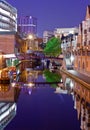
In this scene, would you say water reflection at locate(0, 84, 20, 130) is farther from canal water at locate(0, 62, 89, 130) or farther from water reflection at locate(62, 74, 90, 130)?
water reflection at locate(62, 74, 90, 130)

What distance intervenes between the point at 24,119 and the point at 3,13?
77220mm

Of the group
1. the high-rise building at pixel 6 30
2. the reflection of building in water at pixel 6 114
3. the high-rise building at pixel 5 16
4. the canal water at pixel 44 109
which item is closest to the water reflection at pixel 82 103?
the canal water at pixel 44 109

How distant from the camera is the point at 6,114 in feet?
67.9

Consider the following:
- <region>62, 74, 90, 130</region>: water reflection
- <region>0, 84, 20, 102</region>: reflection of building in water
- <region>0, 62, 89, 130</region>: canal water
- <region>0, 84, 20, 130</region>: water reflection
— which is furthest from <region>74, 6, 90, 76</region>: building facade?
<region>0, 84, 20, 130</region>: water reflection

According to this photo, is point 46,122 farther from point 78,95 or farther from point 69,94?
point 69,94

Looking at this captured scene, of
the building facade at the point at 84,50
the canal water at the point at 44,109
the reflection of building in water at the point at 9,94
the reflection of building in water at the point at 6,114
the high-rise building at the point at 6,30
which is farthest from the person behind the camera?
the high-rise building at the point at 6,30

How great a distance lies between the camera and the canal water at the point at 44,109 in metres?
19.1

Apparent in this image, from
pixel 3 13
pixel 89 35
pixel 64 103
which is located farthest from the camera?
pixel 3 13

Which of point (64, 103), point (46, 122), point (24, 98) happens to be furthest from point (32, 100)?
point (46, 122)

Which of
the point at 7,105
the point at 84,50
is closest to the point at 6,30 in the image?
the point at 84,50

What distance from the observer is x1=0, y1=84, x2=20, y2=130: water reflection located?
65.2 ft

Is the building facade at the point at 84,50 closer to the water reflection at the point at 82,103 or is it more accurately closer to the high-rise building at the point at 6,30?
the water reflection at the point at 82,103

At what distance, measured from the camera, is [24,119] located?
808 inches

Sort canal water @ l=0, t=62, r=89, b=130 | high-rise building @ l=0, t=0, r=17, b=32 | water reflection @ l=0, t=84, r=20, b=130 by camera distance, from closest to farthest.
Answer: canal water @ l=0, t=62, r=89, b=130 < water reflection @ l=0, t=84, r=20, b=130 < high-rise building @ l=0, t=0, r=17, b=32
